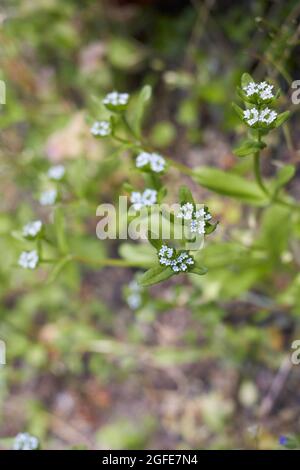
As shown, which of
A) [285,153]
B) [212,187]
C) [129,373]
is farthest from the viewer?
[129,373]

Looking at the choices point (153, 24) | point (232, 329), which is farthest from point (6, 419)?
point (153, 24)

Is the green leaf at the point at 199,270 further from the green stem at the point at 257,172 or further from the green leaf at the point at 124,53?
the green leaf at the point at 124,53

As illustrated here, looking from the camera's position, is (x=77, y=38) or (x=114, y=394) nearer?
(x=114, y=394)

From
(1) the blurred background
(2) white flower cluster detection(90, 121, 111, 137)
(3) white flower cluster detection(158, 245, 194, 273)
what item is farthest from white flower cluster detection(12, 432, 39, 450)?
(2) white flower cluster detection(90, 121, 111, 137)

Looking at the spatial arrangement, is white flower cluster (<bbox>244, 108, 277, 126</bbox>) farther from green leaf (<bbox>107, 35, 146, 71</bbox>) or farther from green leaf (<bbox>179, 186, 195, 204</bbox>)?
green leaf (<bbox>107, 35, 146, 71</bbox>)

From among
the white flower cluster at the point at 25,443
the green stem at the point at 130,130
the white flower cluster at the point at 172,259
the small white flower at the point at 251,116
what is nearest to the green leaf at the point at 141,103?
the green stem at the point at 130,130

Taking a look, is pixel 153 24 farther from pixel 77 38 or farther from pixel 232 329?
pixel 232 329
